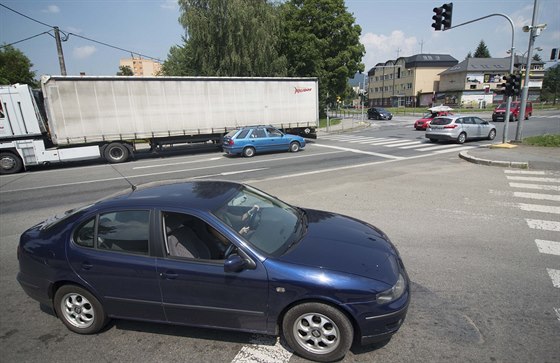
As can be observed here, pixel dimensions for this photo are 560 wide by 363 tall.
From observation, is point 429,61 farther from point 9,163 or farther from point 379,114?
point 9,163

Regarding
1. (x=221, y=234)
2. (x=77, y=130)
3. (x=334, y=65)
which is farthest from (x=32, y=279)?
(x=334, y=65)

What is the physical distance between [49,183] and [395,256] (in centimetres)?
1295

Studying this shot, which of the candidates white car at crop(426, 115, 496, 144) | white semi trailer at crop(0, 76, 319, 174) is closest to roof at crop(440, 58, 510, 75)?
white car at crop(426, 115, 496, 144)

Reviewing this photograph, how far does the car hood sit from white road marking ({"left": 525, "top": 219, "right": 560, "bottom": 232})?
4217 mm

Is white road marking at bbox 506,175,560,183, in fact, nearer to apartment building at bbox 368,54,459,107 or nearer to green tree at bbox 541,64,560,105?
apartment building at bbox 368,54,459,107

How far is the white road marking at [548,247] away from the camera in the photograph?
4898mm

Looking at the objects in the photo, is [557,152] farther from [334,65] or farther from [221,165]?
[334,65]

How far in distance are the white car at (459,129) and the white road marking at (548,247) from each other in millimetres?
14004

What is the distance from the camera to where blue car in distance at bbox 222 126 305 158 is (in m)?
15.8

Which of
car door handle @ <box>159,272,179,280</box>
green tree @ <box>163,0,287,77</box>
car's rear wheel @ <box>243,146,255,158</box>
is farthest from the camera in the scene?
green tree @ <box>163,0,287,77</box>

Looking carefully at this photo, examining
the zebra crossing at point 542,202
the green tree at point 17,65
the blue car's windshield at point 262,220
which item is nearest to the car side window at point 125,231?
the blue car's windshield at point 262,220

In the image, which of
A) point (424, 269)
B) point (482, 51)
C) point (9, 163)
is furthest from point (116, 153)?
point (482, 51)

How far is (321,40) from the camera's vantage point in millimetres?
33375

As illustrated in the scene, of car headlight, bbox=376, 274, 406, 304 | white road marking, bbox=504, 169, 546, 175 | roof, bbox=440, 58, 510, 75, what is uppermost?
roof, bbox=440, 58, 510, 75
